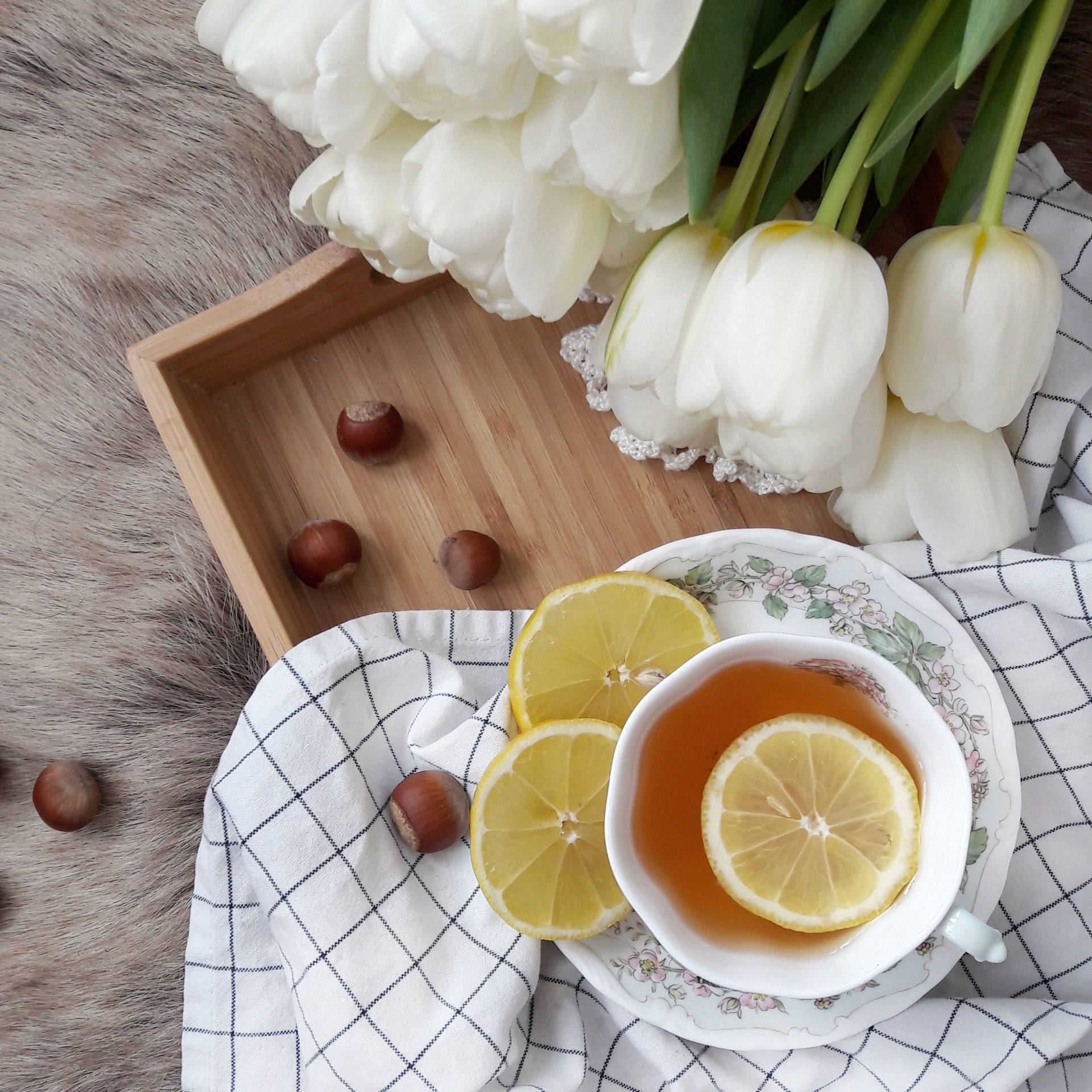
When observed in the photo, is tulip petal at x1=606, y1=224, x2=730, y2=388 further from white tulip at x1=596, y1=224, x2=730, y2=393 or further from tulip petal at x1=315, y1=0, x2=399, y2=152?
tulip petal at x1=315, y1=0, x2=399, y2=152

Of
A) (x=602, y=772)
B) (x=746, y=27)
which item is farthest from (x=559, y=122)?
(x=602, y=772)

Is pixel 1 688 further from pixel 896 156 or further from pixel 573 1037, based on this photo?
pixel 896 156

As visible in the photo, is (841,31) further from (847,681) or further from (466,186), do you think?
(847,681)

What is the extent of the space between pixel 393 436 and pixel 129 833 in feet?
1.50

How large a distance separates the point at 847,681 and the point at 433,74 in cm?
49

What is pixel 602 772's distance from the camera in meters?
0.71

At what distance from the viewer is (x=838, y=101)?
22.7 inches

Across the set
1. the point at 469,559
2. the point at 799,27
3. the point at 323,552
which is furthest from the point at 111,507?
the point at 799,27

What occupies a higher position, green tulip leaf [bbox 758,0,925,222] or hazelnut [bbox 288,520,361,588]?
green tulip leaf [bbox 758,0,925,222]

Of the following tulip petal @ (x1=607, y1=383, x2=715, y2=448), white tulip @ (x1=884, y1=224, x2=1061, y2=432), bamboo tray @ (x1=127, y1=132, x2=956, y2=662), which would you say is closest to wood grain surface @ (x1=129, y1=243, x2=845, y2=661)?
bamboo tray @ (x1=127, y1=132, x2=956, y2=662)

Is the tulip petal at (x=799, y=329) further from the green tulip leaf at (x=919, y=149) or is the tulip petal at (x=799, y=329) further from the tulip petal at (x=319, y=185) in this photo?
the tulip petal at (x=319, y=185)

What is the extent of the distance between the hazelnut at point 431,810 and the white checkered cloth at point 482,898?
1cm

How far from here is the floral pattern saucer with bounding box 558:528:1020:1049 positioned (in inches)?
28.0

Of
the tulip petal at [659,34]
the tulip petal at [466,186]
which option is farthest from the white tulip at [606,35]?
the tulip petal at [466,186]
